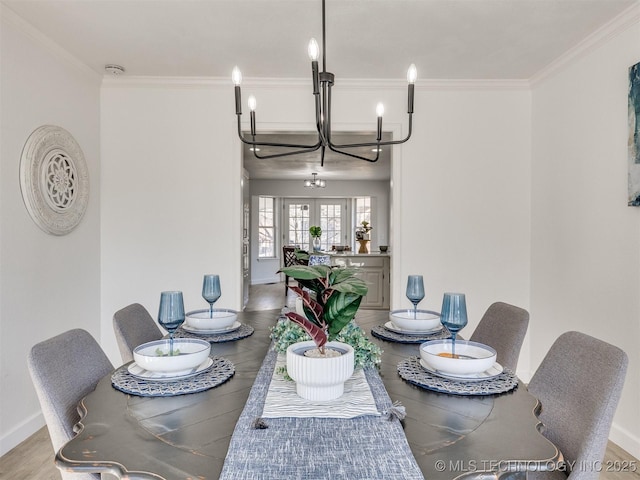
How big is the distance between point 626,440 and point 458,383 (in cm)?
186

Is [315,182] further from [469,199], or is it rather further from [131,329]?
[131,329]

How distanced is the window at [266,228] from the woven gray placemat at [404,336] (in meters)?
8.00

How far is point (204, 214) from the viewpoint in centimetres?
340

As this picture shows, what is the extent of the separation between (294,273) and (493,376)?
29.4 inches

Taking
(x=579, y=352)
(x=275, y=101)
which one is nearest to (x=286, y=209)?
(x=275, y=101)

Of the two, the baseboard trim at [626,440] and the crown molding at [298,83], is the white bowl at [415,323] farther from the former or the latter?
the crown molding at [298,83]

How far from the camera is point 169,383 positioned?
129 centimetres

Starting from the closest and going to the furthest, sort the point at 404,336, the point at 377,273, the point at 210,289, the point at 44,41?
the point at 404,336, the point at 210,289, the point at 44,41, the point at 377,273

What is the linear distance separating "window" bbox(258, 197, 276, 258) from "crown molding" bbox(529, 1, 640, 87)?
7.19 m

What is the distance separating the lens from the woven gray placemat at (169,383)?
1223 mm

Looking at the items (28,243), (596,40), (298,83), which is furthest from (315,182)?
(28,243)

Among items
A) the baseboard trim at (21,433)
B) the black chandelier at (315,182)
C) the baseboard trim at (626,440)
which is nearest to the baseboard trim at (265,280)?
the black chandelier at (315,182)

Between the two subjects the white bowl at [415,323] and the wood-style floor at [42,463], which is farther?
the wood-style floor at [42,463]

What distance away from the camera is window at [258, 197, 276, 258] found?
9.78m
